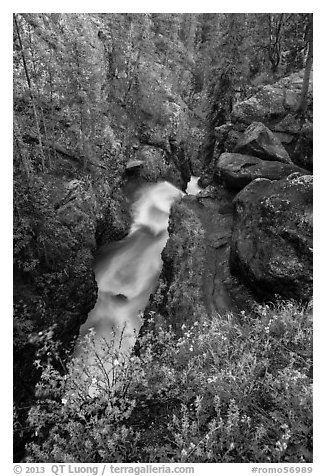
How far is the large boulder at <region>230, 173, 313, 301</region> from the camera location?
7.68 metres

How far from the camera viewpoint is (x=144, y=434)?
16.5 ft

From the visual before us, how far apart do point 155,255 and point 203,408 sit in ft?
28.7

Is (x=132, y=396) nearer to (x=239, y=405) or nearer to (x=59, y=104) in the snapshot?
(x=239, y=405)

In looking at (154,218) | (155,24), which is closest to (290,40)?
(154,218)

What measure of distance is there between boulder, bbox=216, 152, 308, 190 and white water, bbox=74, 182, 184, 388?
4.24 metres

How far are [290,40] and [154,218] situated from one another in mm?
11934

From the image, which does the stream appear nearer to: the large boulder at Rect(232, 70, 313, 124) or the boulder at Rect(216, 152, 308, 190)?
the boulder at Rect(216, 152, 308, 190)

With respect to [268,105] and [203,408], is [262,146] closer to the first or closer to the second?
[268,105]

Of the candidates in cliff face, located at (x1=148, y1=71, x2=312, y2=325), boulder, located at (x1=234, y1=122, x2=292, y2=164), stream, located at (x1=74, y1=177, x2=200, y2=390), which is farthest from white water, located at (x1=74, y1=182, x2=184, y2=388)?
boulder, located at (x1=234, y1=122, x2=292, y2=164)

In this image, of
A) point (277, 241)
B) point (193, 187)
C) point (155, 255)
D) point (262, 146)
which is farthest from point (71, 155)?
point (193, 187)

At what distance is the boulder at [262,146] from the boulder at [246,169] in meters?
0.31

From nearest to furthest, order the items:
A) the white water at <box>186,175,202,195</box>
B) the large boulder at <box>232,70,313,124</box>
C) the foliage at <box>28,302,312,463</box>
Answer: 1. the foliage at <box>28,302,312,463</box>
2. the large boulder at <box>232,70,313,124</box>
3. the white water at <box>186,175,202,195</box>

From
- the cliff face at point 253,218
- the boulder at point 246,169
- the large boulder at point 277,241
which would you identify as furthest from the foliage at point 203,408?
the boulder at point 246,169

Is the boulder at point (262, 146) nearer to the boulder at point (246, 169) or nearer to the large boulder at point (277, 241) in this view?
the boulder at point (246, 169)
